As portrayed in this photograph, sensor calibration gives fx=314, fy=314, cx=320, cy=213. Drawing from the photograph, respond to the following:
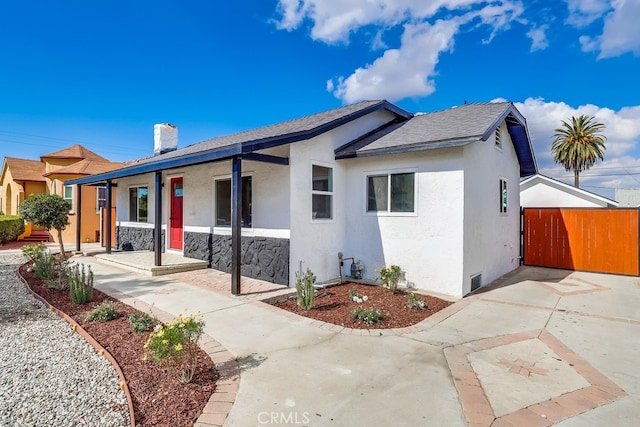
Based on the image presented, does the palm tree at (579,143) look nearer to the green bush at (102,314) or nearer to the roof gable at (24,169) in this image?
the green bush at (102,314)

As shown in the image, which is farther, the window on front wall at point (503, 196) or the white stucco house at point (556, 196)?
the white stucco house at point (556, 196)

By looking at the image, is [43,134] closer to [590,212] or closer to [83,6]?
[83,6]

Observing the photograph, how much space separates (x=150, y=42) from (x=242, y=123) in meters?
7.17

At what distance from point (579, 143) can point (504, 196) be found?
26.2 metres

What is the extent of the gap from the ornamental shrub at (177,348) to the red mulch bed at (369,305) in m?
2.41

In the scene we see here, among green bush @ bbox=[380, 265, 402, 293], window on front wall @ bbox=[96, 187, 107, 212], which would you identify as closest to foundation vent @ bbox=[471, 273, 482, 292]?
green bush @ bbox=[380, 265, 402, 293]

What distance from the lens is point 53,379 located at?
3320mm

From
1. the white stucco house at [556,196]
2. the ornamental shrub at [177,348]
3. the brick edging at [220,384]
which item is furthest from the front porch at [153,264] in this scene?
the white stucco house at [556,196]

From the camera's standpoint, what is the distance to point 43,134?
3619 cm

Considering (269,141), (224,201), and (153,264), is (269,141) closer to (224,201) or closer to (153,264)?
(224,201)

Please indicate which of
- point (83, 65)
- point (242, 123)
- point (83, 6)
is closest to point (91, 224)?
point (83, 65)

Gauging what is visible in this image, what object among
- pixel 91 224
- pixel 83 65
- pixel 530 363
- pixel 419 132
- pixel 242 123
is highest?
pixel 83 65

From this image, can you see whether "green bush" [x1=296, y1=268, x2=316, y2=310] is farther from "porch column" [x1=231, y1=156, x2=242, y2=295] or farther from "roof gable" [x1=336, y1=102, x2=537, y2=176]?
"roof gable" [x1=336, y1=102, x2=537, y2=176]

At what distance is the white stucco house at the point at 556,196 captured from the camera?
56.9 ft
